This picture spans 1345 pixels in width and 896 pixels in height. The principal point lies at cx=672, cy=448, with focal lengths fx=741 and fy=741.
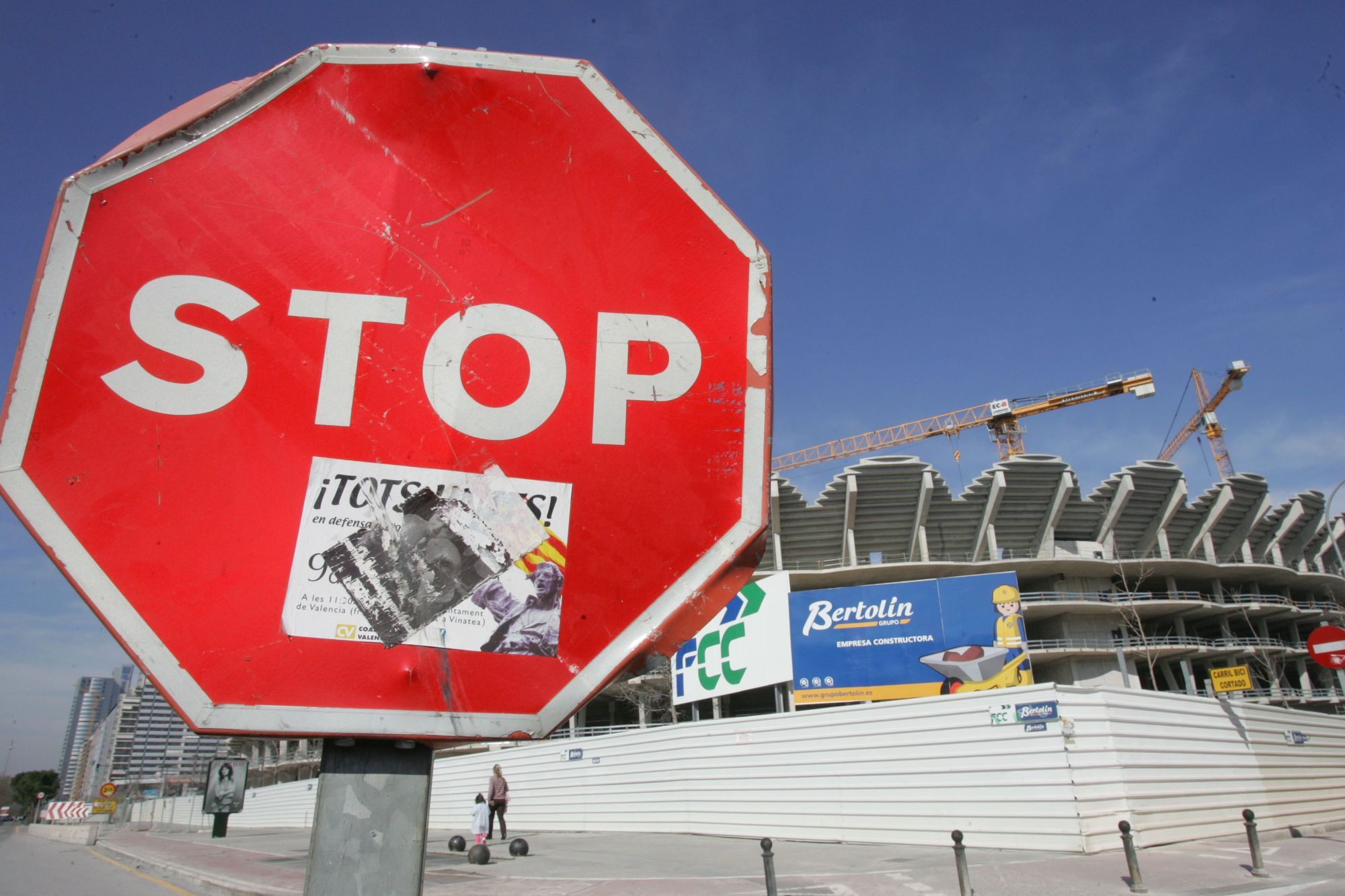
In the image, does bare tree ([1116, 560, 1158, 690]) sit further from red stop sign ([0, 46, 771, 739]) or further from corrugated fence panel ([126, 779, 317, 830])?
red stop sign ([0, 46, 771, 739])

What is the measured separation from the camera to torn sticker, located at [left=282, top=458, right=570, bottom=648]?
1.23 metres

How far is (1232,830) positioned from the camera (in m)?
11.6

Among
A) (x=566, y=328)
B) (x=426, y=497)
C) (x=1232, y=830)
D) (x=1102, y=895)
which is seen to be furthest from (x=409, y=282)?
(x=1232, y=830)

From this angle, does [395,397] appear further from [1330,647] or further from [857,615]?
[857,615]

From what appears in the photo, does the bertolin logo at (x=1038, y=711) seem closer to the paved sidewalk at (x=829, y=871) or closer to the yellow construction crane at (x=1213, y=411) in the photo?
the paved sidewalk at (x=829, y=871)

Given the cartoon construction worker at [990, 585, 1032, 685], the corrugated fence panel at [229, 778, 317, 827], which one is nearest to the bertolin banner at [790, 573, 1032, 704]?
the cartoon construction worker at [990, 585, 1032, 685]

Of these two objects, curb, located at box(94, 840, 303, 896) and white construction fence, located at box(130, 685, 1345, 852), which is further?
white construction fence, located at box(130, 685, 1345, 852)

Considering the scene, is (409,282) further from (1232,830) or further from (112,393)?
(1232,830)

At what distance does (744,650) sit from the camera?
82.8ft

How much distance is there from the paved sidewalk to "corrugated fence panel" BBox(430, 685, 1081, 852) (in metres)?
0.51

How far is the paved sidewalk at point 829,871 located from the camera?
25.1 feet

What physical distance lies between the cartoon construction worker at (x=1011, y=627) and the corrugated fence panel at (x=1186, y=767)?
8.03 metres

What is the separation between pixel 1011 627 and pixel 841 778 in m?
11.1

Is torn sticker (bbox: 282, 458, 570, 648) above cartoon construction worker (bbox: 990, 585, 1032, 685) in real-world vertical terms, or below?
below
